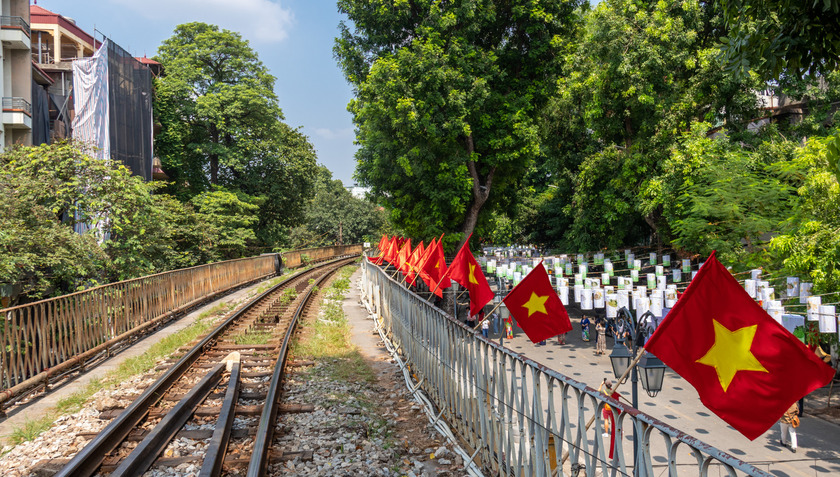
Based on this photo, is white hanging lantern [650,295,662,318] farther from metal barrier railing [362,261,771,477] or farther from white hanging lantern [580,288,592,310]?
metal barrier railing [362,261,771,477]

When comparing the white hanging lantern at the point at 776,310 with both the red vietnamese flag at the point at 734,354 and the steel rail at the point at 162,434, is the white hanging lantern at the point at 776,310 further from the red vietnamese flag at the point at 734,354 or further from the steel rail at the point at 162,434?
the steel rail at the point at 162,434

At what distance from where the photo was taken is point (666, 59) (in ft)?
62.3

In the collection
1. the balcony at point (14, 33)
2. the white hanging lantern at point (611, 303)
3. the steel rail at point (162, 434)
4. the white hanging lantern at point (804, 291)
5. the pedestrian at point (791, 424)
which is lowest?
the pedestrian at point (791, 424)

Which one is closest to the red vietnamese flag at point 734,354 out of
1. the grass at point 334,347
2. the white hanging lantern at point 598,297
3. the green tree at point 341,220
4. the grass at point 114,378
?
the grass at point 334,347

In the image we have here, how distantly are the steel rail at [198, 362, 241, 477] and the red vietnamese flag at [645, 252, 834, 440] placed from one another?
4.34m

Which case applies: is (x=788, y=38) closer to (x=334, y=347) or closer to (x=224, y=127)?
(x=334, y=347)

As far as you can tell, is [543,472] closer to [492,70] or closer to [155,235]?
[155,235]

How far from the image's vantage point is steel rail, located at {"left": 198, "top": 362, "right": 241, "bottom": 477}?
17.5ft

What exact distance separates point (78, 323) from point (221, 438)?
6.37 metres

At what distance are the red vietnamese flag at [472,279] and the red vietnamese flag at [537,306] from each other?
167 cm

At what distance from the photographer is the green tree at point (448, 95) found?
18.8 m

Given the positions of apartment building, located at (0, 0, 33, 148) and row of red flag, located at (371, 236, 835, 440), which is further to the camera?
apartment building, located at (0, 0, 33, 148)

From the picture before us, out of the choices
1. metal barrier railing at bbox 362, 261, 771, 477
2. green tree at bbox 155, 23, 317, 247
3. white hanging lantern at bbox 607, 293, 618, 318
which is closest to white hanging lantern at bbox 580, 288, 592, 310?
white hanging lantern at bbox 607, 293, 618, 318

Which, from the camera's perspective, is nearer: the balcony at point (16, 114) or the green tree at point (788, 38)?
the green tree at point (788, 38)
